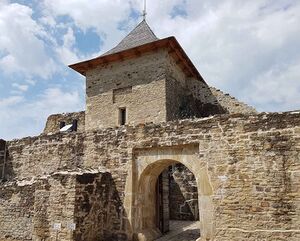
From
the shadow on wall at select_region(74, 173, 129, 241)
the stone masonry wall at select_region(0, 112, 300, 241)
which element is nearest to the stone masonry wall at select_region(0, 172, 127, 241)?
the shadow on wall at select_region(74, 173, 129, 241)

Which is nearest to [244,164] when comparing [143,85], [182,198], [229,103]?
[182,198]

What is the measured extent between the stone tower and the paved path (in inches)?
162

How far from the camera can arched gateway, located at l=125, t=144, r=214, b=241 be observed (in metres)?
7.17

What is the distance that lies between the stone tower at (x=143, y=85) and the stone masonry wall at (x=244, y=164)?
476 centimetres

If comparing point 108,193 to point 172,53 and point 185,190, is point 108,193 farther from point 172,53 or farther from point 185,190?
point 172,53

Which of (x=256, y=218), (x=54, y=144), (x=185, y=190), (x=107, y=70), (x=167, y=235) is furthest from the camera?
(x=107, y=70)

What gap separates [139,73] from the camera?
45.0ft

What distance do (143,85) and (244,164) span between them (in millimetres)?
7471

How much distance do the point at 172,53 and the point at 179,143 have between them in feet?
22.6

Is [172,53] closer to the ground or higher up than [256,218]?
higher up

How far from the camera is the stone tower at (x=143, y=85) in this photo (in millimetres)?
13156

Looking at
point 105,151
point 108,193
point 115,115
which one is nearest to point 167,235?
point 108,193

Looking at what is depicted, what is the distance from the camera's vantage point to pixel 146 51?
13633 mm

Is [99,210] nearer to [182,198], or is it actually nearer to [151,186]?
[151,186]
